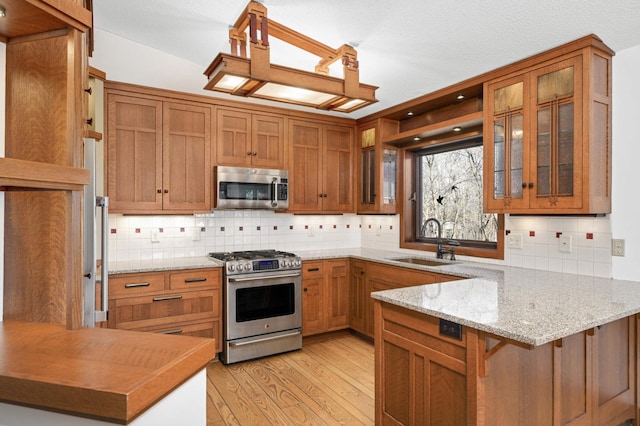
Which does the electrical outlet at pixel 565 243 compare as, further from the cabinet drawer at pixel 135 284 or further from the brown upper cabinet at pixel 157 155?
the cabinet drawer at pixel 135 284

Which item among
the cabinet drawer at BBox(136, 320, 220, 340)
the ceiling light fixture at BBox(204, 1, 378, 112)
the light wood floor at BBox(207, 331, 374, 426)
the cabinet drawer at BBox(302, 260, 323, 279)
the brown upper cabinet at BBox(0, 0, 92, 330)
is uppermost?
the ceiling light fixture at BBox(204, 1, 378, 112)

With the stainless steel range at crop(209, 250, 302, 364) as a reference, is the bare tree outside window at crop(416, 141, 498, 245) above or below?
above

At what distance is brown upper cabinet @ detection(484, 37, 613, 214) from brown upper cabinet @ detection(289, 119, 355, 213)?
1886mm

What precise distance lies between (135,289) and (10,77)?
2.36 m

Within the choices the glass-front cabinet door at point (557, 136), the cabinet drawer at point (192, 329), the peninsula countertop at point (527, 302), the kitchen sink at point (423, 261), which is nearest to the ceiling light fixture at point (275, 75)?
the peninsula countertop at point (527, 302)

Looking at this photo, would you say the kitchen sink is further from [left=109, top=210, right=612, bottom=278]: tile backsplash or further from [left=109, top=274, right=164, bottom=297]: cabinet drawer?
[left=109, top=274, right=164, bottom=297]: cabinet drawer

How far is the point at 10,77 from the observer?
976 mm

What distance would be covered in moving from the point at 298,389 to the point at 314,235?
6.58ft

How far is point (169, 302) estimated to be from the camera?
3.14 meters

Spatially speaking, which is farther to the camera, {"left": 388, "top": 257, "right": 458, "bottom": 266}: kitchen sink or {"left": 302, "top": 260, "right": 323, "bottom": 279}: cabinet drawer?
{"left": 302, "top": 260, "right": 323, "bottom": 279}: cabinet drawer

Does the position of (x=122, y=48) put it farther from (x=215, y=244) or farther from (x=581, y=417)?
(x=581, y=417)

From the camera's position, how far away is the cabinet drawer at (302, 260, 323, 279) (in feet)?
12.4

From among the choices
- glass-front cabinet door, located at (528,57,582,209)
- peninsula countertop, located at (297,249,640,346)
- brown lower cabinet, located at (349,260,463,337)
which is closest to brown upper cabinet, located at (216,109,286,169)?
brown lower cabinet, located at (349,260,463,337)

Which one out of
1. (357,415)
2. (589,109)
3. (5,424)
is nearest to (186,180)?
(357,415)
